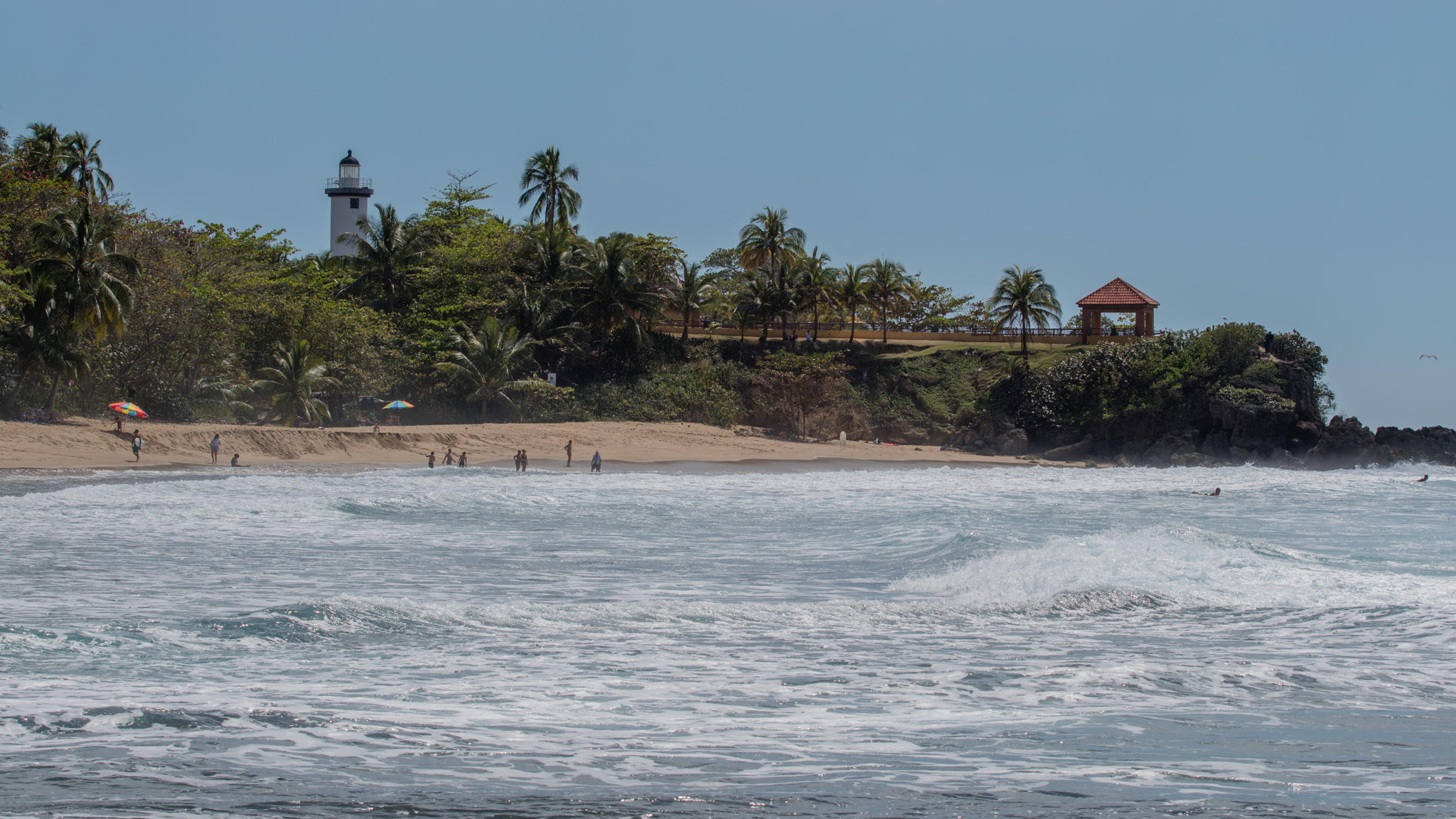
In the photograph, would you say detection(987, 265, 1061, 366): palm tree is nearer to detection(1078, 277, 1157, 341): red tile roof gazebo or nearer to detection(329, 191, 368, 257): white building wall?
detection(1078, 277, 1157, 341): red tile roof gazebo

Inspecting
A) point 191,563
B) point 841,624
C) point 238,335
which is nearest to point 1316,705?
point 841,624

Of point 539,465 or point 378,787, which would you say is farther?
point 539,465

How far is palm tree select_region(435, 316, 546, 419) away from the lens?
39281mm

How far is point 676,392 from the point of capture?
43.6 m

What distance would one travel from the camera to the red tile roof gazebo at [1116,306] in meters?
48.8

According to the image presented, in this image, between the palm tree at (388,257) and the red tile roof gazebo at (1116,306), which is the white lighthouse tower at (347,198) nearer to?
the palm tree at (388,257)

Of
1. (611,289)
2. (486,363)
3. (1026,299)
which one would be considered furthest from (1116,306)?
(486,363)

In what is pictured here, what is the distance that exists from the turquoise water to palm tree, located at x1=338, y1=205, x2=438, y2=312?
31.2 meters

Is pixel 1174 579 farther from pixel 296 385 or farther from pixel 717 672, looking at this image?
pixel 296 385

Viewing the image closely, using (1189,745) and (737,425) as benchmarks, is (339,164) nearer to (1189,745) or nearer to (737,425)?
(737,425)

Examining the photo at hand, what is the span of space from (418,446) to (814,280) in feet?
72.2

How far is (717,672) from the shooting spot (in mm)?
7137

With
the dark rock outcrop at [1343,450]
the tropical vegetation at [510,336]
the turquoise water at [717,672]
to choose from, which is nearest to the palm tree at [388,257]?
the tropical vegetation at [510,336]

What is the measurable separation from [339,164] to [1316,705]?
70554 mm
